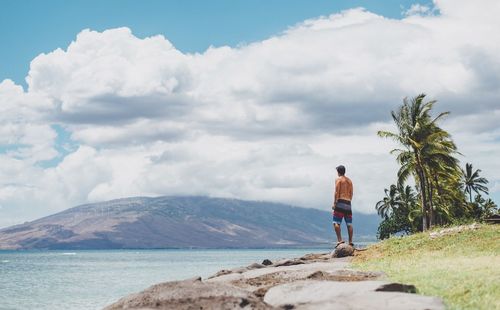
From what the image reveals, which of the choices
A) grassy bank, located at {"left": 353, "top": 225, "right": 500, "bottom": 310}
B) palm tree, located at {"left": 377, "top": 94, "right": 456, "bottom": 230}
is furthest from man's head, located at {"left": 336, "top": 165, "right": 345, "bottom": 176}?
palm tree, located at {"left": 377, "top": 94, "right": 456, "bottom": 230}

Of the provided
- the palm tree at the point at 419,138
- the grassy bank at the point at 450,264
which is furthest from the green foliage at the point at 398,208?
the grassy bank at the point at 450,264

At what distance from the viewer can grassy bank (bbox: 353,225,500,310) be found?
1059 centimetres

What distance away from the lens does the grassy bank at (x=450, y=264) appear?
10.6 meters

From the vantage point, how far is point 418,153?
51688mm

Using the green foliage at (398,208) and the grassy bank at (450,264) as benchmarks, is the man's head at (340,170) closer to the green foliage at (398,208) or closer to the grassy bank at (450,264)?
the grassy bank at (450,264)

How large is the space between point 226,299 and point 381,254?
11.4m

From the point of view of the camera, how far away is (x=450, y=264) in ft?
49.3

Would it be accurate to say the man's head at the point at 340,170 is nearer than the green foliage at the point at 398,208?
Yes

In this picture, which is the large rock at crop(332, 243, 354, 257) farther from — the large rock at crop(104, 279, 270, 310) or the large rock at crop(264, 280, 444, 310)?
the large rock at crop(104, 279, 270, 310)

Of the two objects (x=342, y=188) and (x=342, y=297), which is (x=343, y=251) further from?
(x=342, y=297)

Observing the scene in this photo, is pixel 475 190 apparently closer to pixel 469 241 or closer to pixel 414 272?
pixel 469 241

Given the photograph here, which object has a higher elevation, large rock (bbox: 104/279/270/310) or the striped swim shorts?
the striped swim shorts

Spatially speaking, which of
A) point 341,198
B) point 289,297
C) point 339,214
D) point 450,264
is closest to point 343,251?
point 339,214

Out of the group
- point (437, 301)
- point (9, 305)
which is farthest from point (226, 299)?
point (9, 305)
